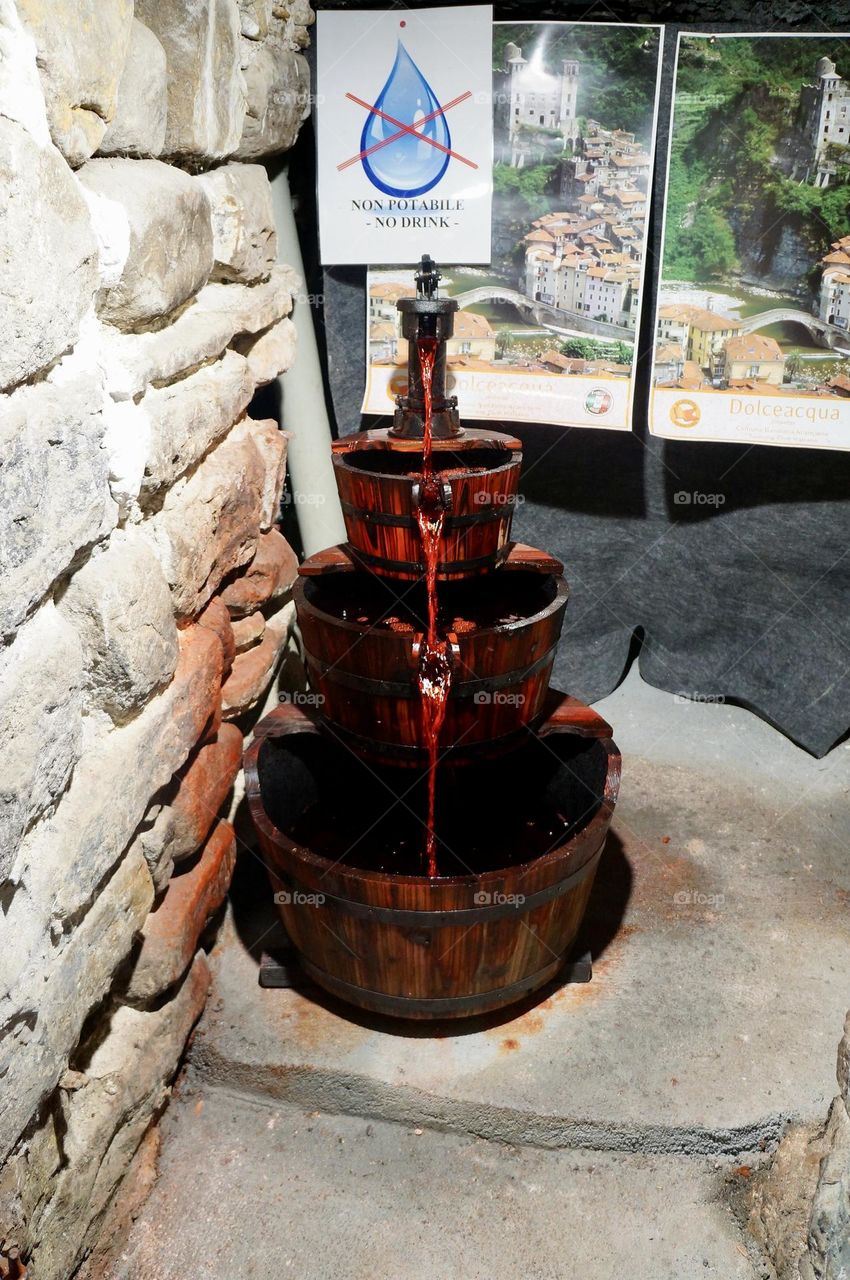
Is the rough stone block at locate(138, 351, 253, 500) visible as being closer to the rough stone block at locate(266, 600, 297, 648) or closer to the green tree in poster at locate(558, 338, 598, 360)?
the rough stone block at locate(266, 600, 297, 648)

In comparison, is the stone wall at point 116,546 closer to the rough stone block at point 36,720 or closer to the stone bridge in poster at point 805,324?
the rough stone block at point 36,720

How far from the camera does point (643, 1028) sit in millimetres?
2018

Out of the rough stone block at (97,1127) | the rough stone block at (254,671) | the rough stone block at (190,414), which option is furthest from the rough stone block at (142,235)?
the rough stone block at (97,1127)

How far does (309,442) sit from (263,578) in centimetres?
69

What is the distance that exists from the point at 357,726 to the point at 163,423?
2.42ft

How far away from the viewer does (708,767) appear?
291 centimetres

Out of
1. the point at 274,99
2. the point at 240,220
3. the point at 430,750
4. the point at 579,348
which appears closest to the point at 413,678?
the point at 430,750

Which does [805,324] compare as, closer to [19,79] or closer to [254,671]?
[254,671]

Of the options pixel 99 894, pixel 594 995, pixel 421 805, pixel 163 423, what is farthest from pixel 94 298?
pixel 594 995

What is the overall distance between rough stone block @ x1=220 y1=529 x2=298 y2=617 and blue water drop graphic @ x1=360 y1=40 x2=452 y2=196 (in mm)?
928

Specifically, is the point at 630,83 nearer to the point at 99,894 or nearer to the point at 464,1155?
the point at 99,894

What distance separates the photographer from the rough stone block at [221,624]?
1902 millimetres

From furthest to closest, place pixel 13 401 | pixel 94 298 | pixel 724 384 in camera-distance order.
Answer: pixel 724 384
pixel 94 298
pixel 13 401

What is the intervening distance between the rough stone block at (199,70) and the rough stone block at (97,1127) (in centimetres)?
148
